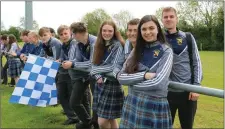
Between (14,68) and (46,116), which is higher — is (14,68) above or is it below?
above

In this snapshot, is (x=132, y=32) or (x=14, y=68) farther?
(x=14, y=68)

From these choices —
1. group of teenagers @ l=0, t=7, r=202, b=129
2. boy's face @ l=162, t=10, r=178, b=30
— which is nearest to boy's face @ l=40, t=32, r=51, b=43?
group of teenagers @ l=0, t=7, r=202, b=129

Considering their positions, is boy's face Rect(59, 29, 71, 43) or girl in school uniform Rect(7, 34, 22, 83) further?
girl in school uniform Rect(7, 34, 22, 83)

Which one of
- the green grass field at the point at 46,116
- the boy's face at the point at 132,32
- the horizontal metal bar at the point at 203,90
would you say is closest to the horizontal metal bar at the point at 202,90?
the horizontal metal bar at the point at 203,90

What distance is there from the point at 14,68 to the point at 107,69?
6718 millimetres

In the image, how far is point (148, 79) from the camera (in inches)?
111

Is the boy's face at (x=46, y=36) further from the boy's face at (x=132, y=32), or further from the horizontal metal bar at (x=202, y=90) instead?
the horizontal metal bar at (x=202, y=90)

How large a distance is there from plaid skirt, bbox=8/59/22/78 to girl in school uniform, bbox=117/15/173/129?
7412 mm

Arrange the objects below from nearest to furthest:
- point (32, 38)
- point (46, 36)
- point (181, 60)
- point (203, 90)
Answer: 1. point (203, 90)
2. point (181, 60)
3. point (46, 36)
4. point (32, 38)

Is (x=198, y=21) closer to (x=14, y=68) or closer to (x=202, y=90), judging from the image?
(x=14, y=68)

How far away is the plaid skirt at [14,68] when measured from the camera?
989cm

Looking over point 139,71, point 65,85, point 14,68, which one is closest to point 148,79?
point 139,71

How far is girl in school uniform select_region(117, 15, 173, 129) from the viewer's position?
2.85m

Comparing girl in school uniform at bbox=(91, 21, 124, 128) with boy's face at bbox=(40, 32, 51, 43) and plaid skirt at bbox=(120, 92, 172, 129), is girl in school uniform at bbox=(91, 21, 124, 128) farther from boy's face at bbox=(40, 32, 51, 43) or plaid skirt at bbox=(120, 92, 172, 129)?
boy's face at bbox=(40, 32, 51, 43)
